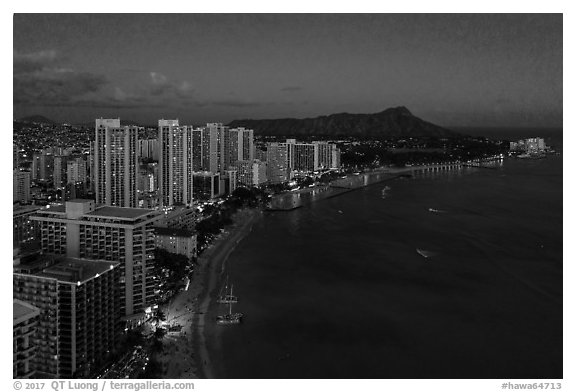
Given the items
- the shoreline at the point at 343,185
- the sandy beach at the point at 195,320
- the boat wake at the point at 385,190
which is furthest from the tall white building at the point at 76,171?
the boat wake at the point at 385,190

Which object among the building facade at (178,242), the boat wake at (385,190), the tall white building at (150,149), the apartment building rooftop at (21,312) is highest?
the tall white building at (150,149)

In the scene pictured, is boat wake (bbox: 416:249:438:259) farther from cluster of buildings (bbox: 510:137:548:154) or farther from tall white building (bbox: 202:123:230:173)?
cluster of buildings (bbox: 510:137:548:154)

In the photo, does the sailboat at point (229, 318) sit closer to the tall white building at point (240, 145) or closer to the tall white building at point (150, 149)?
the tall white building at point (150, 149)

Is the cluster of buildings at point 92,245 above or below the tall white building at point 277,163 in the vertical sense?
below

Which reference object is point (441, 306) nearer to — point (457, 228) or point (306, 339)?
point (306, 339)
